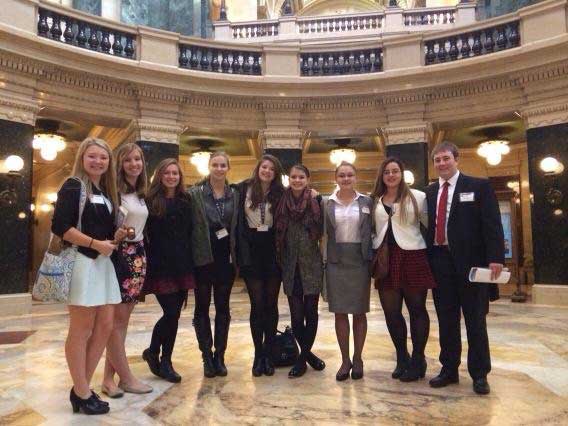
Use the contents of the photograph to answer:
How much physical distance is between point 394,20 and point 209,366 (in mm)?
13599

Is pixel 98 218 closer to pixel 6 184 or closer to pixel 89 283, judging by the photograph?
pixel 89 283

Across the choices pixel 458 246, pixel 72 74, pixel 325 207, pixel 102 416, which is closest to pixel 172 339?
pixel 102 416

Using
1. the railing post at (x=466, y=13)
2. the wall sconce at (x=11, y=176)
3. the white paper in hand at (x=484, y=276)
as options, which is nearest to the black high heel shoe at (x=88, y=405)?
the white paper in hand at (x=484, y=276)

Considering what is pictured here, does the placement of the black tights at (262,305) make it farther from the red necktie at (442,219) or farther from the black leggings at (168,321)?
the red necktie at (442,219)

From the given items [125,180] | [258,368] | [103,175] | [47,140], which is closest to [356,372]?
[258,368]

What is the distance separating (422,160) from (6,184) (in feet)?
25.9

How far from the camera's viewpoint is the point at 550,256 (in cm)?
899

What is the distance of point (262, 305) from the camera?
400 centimetres

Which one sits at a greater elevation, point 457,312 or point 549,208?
point 549,208

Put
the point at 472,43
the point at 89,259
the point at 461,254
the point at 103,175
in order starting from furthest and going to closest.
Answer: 1. the point at 472,43
2. the point at 461,254
3. the point at 103,175
4. the point at 89,259

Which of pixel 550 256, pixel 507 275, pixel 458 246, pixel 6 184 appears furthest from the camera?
pixel 550 256

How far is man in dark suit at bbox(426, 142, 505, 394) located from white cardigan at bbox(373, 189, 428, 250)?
7cm

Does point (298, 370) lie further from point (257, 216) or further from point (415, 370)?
point (257, 216)

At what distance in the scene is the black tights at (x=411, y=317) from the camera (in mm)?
3782
